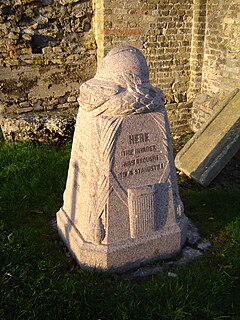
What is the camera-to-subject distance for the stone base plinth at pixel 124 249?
3.33 m

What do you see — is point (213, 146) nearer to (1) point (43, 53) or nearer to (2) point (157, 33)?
(2) point (157, 33)

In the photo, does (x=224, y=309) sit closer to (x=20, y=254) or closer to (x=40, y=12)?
(x=20, y=254)

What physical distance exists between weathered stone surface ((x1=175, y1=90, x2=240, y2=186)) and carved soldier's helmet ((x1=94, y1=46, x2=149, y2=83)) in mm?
2341

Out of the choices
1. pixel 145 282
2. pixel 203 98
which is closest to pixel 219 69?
pixel 203 98

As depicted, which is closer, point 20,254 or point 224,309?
point 224,309

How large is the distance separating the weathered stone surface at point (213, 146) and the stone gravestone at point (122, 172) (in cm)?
175

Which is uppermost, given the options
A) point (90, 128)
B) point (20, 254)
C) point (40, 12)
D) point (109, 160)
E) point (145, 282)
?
point (40, 12)

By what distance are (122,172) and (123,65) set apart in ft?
2.81

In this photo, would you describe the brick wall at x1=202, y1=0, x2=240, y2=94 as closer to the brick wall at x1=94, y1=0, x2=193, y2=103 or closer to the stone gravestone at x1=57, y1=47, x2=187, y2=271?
the brick wall at x1=94, y1=0, x2=193, y2=103

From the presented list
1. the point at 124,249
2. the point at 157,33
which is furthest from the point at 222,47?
the point at 124,249

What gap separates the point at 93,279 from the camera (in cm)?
324

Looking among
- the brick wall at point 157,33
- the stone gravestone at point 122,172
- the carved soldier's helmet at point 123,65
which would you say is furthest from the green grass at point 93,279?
the brick wall at point 157,33

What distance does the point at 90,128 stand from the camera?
315 centimetres

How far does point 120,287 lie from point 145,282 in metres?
0.31
